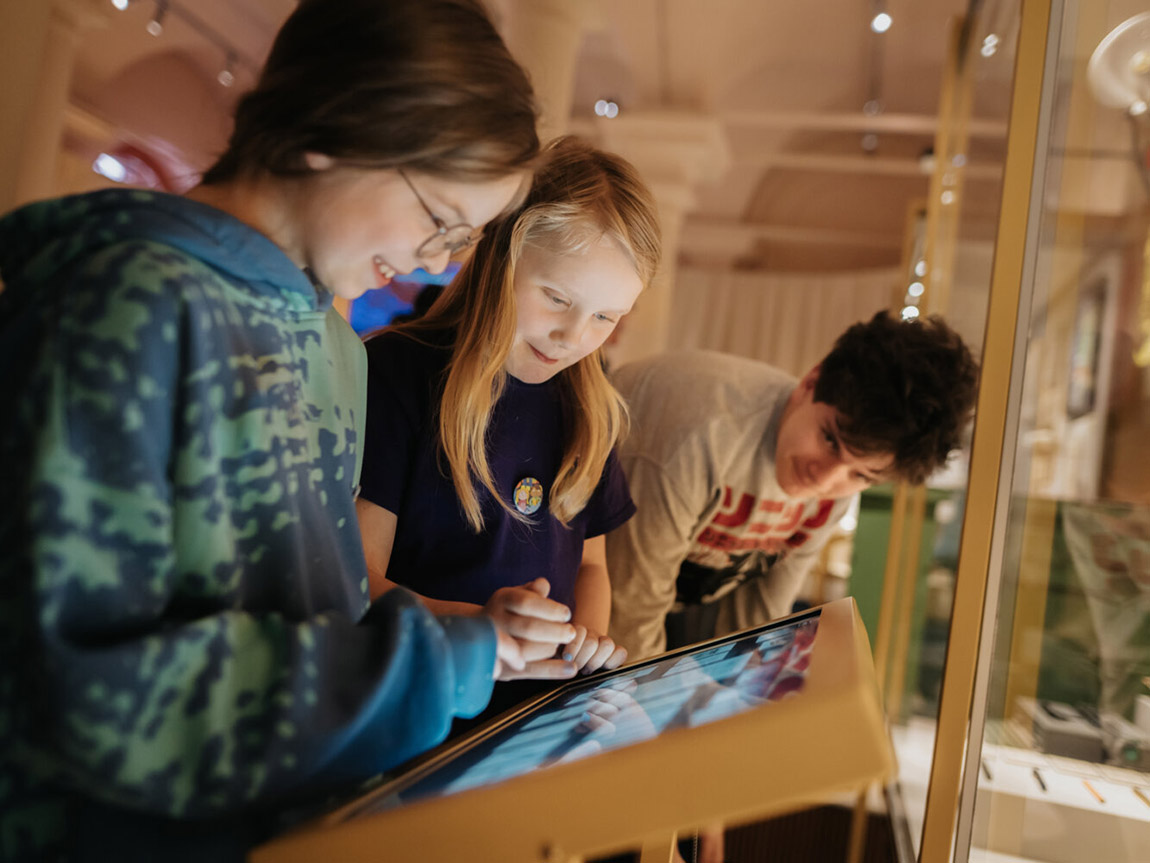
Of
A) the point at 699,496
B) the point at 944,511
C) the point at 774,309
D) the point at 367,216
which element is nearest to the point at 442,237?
the point at 367,216

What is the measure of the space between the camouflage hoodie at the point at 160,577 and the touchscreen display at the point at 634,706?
2.1 inches

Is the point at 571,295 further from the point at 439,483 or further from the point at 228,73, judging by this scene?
the point at 228,73

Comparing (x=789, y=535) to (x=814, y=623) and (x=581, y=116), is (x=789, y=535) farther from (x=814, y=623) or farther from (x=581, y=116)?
(x=581, y=116)

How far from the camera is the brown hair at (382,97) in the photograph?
2.20ft

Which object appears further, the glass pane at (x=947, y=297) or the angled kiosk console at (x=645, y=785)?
the glass pane at (x=947, y=297)

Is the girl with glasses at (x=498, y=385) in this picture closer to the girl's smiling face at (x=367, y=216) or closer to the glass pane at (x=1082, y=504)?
the girl's smiling face at (x=367, y=216)

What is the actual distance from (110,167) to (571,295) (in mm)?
5352

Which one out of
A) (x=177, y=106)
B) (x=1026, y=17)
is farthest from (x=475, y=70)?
(x=177, y=106)

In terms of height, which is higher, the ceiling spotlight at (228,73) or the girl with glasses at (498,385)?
the ceiling spotlight at (228,73)

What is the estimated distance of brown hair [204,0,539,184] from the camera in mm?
669

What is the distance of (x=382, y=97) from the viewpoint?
0.67 metres

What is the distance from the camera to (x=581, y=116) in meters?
6.17

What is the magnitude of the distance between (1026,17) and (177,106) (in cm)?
594

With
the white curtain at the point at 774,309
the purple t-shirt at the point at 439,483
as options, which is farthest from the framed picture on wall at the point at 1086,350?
the white curtain at the point at 774,309
